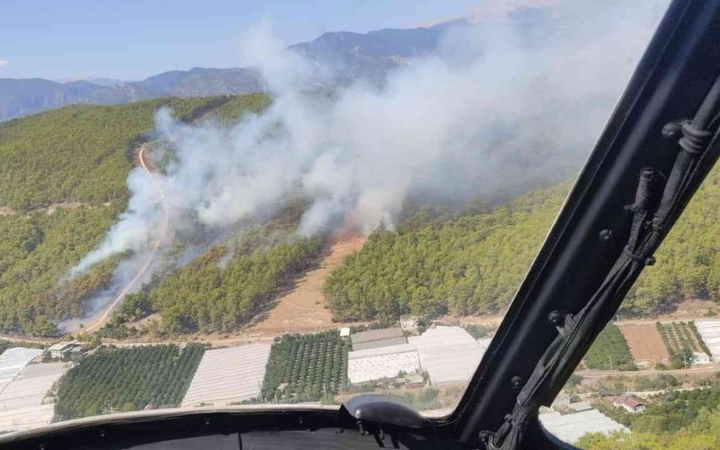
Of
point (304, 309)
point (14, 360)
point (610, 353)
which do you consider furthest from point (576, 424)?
point (14, 360)

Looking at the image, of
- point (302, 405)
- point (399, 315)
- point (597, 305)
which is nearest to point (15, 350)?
point (302, 405)

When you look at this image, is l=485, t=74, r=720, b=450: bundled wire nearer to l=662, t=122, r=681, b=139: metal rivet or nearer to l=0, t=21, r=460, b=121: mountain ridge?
l=662, t=122, r=681, b=139: metal rivet

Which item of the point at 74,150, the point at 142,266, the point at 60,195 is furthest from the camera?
the point at 74,150

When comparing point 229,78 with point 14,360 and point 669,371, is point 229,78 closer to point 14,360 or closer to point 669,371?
point 14,360

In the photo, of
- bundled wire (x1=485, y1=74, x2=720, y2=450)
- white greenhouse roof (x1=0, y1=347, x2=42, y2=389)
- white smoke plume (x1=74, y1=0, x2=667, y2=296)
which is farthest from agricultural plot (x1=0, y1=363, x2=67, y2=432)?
bundled wire (x1=485, y1=74, x2=720, y2=450)

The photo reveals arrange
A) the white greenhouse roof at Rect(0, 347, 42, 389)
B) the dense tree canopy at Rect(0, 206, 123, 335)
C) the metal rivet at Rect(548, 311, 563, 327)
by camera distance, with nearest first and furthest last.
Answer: the metal rivet at Rect(548, 311, 563, 327) → the white greenhouse roof at Rect(0, 347, 42, 389) → the dense tree canopy at Rect(0, 206, 123, 335)

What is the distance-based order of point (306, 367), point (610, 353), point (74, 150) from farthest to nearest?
1. point (74, 150)
2. point (306, 367)
3. point (610, 353)
